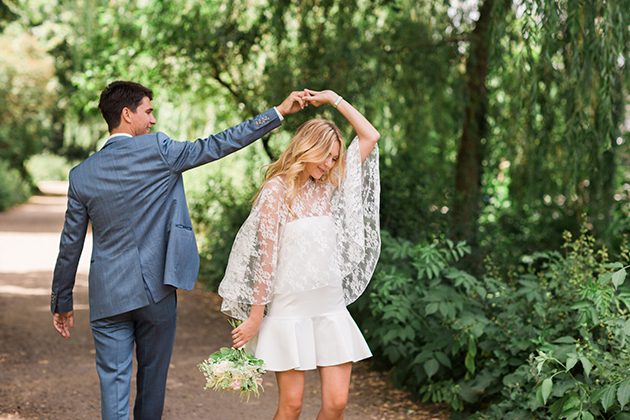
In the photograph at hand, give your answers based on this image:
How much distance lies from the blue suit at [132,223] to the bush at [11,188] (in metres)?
20.5

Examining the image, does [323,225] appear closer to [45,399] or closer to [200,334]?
[45,399]

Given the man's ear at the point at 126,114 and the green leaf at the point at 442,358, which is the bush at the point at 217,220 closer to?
the green leaf at the point at 442,358

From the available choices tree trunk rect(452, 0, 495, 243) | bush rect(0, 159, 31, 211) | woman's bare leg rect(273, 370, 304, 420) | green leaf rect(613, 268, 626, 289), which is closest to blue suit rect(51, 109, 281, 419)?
woman's bare leg rect(273, 370, 304, 420)

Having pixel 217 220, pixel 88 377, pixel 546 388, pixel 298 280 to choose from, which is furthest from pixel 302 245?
pixel 217 220

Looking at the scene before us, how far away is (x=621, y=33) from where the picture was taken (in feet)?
13.3

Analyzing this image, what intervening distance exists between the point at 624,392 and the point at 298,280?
1.54 metres

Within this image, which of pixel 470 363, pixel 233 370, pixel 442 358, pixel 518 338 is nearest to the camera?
pixel 233 370

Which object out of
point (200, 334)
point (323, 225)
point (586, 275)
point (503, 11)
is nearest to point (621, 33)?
point (503, 11)

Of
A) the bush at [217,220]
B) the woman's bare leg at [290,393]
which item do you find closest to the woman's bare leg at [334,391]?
the woman's bare leg at [290,393]

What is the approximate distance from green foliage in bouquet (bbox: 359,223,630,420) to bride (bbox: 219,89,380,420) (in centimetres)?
103

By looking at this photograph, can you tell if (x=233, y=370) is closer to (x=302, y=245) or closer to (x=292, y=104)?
(x=302, y=245)

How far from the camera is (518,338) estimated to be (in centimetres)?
351

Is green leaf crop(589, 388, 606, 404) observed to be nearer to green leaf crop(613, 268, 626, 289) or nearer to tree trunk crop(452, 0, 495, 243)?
green leaf crop(613, 268, 626, 289)

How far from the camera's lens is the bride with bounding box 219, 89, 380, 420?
8.23 ft
